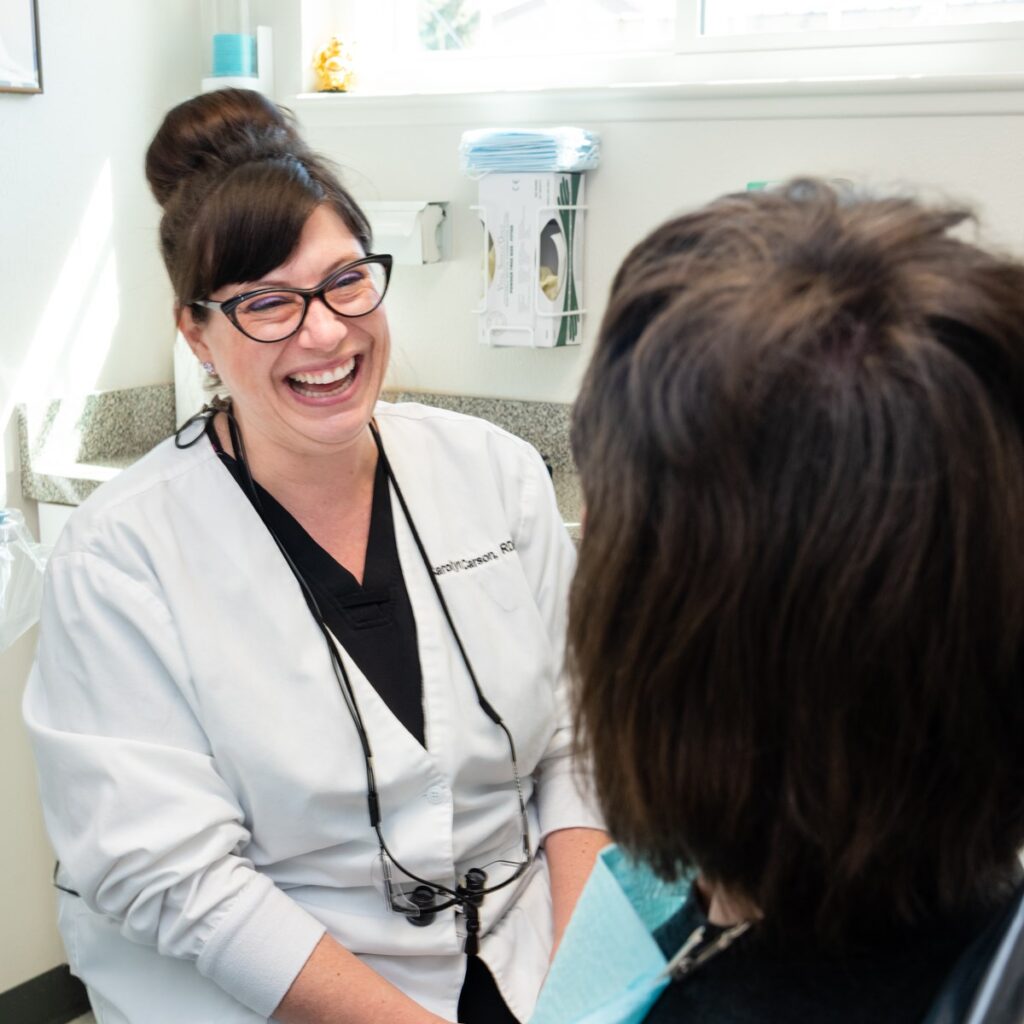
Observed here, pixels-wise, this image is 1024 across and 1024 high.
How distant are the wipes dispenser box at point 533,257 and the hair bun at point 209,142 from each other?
0.69 m

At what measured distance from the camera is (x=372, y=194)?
90.0 inches

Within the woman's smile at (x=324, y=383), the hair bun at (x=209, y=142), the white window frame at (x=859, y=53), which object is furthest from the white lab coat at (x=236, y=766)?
A: the white window frame at (x=859, y=53)

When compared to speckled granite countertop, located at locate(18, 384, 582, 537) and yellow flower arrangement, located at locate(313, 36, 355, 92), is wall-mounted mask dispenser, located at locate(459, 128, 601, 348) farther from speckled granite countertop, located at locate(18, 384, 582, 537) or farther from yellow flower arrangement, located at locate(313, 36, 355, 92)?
yellow flower arrangement, located at locate(313, 36, 355, 92)

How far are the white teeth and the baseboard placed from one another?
1378 mm

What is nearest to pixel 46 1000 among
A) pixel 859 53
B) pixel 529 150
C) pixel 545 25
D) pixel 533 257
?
pixel 533 257

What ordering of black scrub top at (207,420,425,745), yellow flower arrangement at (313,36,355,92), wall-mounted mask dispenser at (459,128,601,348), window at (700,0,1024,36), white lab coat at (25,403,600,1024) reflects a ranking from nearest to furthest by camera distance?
white lab coat at (25,403,600,1024) < black scrub top at (207,420,425,745) < window at (700,0,1024,36) < wall-mounted mask dispenser at (459,128,601,348) < yellow flower arrangement at (313,36,355,92)

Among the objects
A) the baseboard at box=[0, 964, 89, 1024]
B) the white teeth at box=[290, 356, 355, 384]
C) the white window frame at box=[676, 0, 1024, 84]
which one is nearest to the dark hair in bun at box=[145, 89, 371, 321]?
the white teeth at box=[290, 356, 355, 384]

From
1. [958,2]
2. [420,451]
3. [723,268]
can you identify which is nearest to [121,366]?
[420,451]

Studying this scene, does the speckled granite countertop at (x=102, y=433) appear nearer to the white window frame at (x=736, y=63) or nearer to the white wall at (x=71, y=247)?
the white wall at (x=71, y=247)

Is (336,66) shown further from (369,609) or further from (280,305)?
(369,609)

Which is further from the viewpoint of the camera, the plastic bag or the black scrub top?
the plastic bag

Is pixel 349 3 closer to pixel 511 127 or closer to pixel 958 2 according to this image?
pixel 511 127

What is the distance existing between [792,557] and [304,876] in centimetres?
83

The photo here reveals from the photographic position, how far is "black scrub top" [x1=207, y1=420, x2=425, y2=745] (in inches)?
49.9
